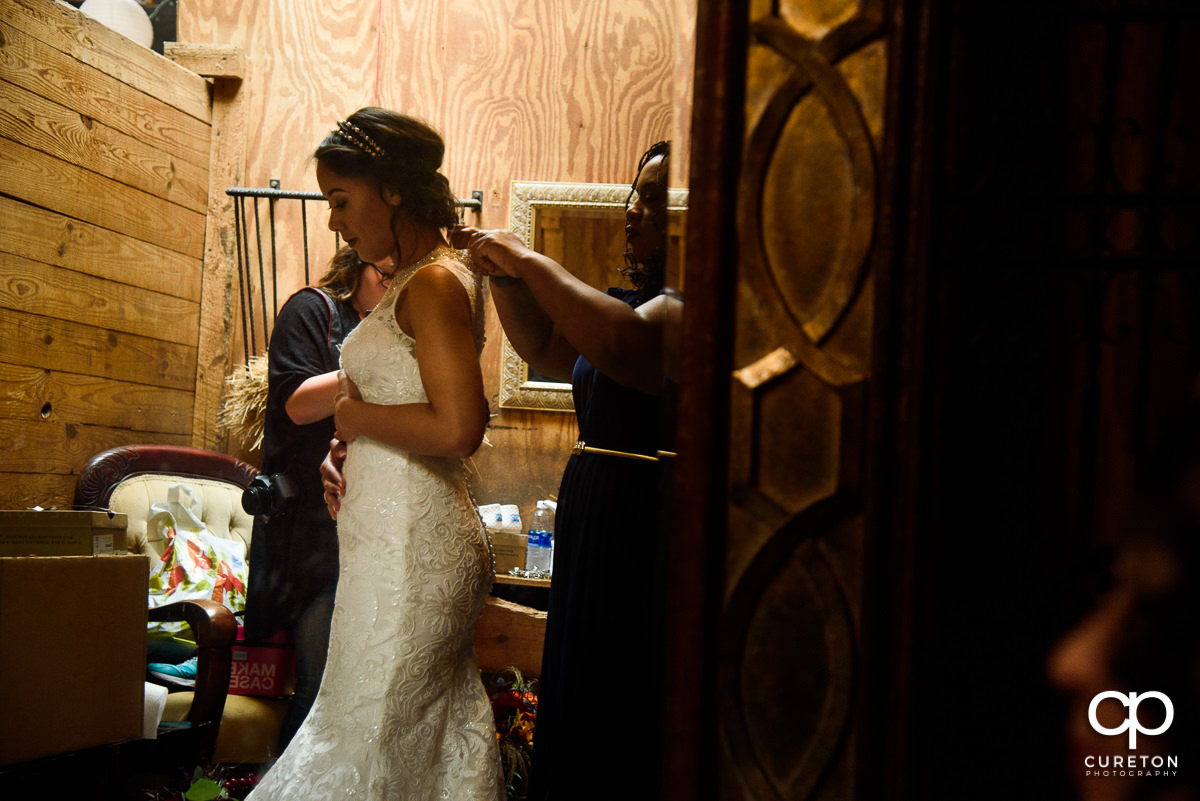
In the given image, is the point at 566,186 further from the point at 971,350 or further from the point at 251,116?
the point at 971,350

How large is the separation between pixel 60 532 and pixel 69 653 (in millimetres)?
131

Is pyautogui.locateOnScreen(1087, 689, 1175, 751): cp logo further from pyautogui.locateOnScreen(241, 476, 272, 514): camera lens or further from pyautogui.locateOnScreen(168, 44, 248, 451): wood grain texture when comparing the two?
pyautogui.locateOnScreen(168, 44, 248, 451): wood grain texture

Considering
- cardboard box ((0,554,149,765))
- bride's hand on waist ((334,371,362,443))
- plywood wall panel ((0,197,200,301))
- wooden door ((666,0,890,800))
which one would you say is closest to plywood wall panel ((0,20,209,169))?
plywood wall panel ((0,197,200,301))

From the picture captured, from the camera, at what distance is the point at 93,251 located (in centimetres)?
91

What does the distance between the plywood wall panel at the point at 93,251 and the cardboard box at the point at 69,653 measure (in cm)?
35

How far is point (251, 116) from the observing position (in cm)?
82

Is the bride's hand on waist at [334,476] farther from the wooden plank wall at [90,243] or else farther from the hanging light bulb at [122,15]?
the hanging light bulb at [122,15]

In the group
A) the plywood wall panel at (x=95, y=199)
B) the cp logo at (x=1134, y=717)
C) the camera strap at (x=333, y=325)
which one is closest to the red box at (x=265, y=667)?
the camera strap at (x=333, y=325)

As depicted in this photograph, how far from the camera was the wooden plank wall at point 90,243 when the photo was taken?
846 mm

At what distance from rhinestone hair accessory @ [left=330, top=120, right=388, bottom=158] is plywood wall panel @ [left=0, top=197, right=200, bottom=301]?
269 mm

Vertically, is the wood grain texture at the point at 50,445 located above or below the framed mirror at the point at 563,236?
below

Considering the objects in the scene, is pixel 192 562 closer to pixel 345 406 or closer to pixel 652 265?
pixel 345 406

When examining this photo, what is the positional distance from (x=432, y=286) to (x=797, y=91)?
47cm

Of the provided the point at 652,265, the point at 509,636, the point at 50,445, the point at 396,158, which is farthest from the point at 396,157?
the point at 50,445
